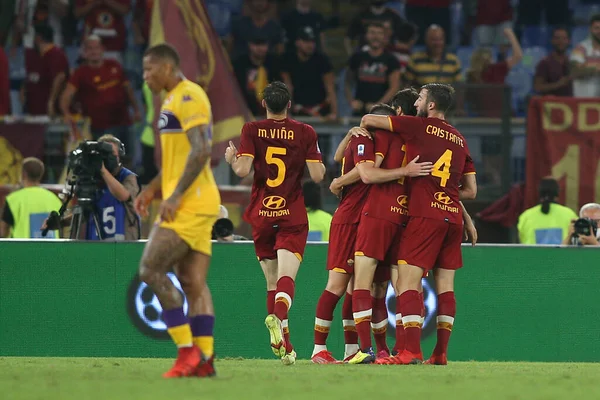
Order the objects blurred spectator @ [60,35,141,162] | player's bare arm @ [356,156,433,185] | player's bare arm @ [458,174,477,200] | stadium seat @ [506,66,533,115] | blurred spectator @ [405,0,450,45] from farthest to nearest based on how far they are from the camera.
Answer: blurred spectator @ [405,0,450,45] < stadium seat @ [506,66,533,115] < blurred spectator @ [60,35,141,162] < player's bare arm @ [458,174,477,200] < player's bare arm @ [356,156,433,185]

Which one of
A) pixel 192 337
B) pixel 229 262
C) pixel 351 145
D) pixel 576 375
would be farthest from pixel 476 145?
pixel 192 337

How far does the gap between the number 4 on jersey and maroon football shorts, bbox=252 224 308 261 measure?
121 centimetres

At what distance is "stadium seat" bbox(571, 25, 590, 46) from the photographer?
20578 millimetres

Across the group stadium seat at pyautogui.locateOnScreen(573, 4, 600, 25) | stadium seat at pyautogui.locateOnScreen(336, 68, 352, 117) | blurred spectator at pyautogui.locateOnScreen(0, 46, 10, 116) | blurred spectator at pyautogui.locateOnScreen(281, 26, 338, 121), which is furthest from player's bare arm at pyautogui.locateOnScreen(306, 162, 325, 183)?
stadium seat at pyautogui.locateOnScreen(573, 4, 600, 25)

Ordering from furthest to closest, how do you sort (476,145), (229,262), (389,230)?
(476,145) < (229,262) < (389,230)

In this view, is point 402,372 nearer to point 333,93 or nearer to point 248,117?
point 248,117

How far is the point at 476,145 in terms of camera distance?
15.6 meters

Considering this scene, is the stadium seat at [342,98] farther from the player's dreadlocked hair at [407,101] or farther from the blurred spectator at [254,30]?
the player's dreadlocked hair at [407,101]

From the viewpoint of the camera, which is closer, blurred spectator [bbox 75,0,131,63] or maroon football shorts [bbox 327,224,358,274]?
maroon football shorts [bbox 327,224,358,274]

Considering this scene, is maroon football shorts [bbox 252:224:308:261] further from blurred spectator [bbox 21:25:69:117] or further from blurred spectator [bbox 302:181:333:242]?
blurred spectator [bbox 21:25:69:117]

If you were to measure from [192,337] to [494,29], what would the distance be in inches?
522

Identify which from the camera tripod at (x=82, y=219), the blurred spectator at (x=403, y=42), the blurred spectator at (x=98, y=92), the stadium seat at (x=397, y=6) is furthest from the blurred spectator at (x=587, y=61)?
the camera tripod at (x=82, y=219)

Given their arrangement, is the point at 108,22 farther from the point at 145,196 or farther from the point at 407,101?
the point at 145,196

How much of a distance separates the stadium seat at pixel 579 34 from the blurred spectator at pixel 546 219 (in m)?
6.33
